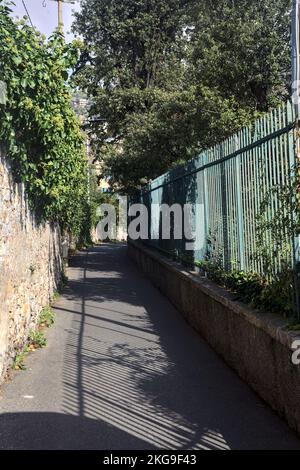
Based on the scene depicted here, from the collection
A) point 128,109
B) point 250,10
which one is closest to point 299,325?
point 250,10

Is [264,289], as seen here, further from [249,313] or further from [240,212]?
[240,212]

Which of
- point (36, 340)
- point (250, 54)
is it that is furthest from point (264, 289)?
point (250, 54)

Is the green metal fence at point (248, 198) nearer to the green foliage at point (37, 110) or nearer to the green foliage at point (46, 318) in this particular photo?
the green foliage at point (37, 110)

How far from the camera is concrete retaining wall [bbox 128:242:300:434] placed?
4.39m

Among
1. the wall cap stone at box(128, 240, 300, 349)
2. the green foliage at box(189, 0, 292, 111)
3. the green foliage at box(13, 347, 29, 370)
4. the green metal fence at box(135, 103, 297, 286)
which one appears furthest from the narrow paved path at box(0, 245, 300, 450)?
the green foliage at box(189, 0, 292, 111)

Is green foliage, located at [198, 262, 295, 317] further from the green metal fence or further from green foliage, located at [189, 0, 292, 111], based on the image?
green foliage, located at [189, 0, 292, 111]

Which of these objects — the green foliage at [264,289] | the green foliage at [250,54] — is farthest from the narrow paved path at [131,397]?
the green foliage at [250,54]

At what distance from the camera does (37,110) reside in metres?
6.55

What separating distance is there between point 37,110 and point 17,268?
6.33 feet

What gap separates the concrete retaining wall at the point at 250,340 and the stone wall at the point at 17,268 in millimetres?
2423

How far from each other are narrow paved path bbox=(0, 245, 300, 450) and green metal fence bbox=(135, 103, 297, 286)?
1.31m

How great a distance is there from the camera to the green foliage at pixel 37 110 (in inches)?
225

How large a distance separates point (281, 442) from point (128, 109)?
19.2 m
